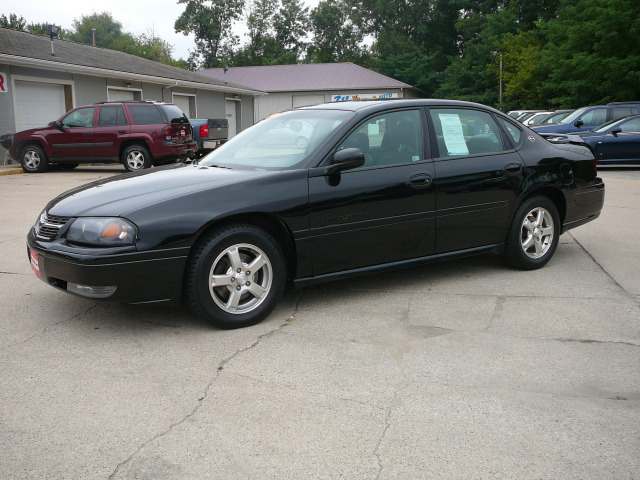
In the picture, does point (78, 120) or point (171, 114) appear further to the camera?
point (78, 120)

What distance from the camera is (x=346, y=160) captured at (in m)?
4.63

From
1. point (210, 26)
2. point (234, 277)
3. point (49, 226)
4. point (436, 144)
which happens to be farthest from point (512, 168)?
point (210, 26)

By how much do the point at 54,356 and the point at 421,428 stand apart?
228 centimetres

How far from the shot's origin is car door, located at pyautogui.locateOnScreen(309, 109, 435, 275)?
4680 mm

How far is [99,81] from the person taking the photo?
22609 millimetres

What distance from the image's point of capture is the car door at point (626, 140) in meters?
17.1

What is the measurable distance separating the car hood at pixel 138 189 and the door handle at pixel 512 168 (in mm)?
2235

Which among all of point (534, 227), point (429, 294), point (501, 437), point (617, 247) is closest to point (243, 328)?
point (429, 294)

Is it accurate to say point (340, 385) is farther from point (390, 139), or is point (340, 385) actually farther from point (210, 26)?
point (210, 26)

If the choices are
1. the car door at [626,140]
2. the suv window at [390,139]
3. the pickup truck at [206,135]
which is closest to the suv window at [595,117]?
the car door at [626,140]

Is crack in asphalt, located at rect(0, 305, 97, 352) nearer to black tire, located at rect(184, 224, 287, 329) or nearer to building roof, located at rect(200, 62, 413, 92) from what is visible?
black tire, located at rect(184, 224, 287, 329)

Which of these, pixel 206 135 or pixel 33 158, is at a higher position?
pixel 206 135

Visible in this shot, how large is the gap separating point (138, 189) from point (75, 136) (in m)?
13.0

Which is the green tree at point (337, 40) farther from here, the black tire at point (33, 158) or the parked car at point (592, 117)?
the black tire at point (33, 158)
